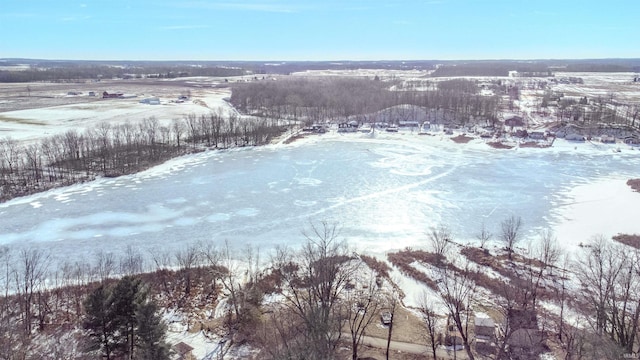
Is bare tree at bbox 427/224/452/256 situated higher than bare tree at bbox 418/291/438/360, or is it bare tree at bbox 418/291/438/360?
bare tree at bbox 427/224/452/256

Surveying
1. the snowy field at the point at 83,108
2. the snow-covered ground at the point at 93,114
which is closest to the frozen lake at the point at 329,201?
the snow-covered ground at the point at 93,114

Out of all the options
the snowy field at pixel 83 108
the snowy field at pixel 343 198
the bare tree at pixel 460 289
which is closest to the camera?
the bare tree at pixel 460 289

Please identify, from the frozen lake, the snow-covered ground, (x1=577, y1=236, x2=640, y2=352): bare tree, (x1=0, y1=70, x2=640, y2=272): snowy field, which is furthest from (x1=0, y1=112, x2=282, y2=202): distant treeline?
(x1=577, y1=236, x2=640, y2=352): bare tree

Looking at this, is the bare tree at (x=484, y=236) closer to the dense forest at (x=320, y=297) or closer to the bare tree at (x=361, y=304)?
the dense forest at (x=320, y=297)

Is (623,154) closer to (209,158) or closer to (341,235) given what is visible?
(341,235)

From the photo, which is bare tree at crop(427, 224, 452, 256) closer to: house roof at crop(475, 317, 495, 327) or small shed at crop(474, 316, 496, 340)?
house roof at crop(475, 317, 495, 327)

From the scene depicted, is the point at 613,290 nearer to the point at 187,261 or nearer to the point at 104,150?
the point at 187,261

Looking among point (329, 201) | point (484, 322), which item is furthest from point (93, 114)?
point (484, 322)
